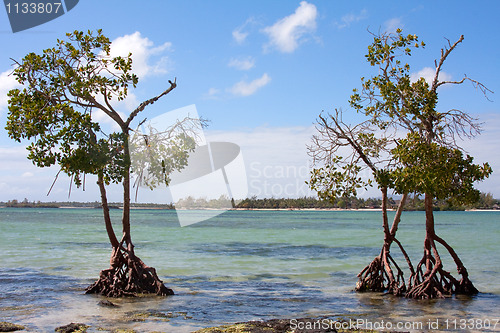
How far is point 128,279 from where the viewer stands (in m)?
12.6

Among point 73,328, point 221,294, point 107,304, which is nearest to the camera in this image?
point 73,328

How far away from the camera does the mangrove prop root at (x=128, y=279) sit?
40.9 feet

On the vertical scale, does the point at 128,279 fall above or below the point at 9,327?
above

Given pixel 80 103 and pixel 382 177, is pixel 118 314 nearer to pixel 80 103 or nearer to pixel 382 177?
pixel 80 103

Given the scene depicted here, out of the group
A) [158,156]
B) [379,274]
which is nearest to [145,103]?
[158,156]

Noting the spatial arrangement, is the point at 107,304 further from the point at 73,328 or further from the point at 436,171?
the point at 436,171

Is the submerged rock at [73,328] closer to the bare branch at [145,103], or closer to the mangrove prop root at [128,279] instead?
the mangrove prop root at [128,279]

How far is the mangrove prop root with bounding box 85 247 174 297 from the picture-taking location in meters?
12.5

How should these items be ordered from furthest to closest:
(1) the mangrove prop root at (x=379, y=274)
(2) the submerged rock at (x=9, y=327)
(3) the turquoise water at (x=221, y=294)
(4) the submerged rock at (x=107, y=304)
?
(1) the mangrove prop root at (x=379, y=274)
(4) the submerged rock at (x=107, y=304)
(3) the turquoise water at (x=221, y=294)
(2) the submerged rock at (x=9, y=327)

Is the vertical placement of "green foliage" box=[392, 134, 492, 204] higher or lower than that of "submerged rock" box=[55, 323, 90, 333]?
higher

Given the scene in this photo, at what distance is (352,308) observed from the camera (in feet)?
39.0

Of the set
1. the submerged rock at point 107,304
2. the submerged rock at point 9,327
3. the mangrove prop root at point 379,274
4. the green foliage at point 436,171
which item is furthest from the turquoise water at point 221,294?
the green foliage at point 436,171

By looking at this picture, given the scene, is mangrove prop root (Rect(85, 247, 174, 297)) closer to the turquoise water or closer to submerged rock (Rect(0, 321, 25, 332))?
the turquoise water

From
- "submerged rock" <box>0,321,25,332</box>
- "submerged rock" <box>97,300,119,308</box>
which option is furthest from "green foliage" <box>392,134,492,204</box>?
"submerged rock" <box>0,321,25,332</box>
